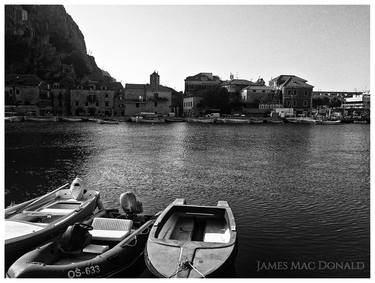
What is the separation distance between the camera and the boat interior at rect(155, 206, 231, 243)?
42.1ft

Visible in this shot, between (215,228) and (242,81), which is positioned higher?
(242,81)

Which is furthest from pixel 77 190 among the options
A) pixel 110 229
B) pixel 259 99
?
pixel 259 99

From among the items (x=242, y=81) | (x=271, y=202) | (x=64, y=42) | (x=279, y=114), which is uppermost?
(x=64, y=42)

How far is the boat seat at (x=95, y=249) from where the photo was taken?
11357 millimetres

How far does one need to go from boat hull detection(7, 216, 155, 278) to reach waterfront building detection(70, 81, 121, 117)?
105m

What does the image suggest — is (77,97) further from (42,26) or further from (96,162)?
(96,162)

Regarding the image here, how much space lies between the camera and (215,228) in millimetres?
13711

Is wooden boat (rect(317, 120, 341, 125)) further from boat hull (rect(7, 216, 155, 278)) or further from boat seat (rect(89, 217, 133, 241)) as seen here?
boat hull (rect(7, 216, 155, 278))

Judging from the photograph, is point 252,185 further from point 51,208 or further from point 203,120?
point 203,120

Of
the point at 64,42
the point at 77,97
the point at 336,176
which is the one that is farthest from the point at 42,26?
the point at 336,176

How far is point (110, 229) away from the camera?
1288 centimetres

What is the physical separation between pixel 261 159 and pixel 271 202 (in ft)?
57.9

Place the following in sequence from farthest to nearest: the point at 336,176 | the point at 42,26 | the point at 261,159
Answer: the point at 42,26 < the point at 261,159 < the point at 336,176

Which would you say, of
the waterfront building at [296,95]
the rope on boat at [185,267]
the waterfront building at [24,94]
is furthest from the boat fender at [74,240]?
the waterfront building at [296,95]
